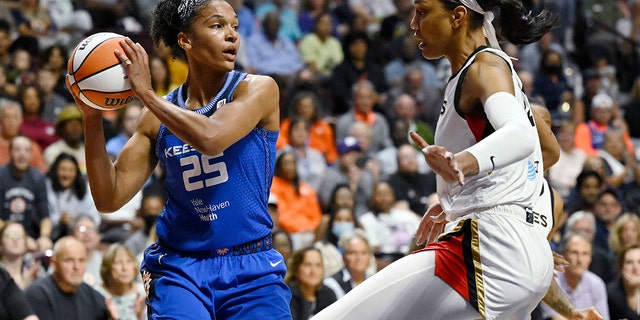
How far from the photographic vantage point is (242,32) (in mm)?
14383

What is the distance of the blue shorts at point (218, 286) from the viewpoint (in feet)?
14.6

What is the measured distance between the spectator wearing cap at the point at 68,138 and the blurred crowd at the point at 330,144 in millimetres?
20

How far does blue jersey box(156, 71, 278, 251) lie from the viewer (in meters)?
4.57

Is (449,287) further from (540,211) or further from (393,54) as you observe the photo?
(393,54)

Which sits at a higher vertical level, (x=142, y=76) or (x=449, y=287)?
(x=142, y=76)

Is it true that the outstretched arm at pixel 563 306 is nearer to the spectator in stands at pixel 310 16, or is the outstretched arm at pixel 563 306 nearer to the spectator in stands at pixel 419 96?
the spectator in stands at pixel 419 96

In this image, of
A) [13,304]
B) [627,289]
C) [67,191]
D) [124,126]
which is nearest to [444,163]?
[13,304]

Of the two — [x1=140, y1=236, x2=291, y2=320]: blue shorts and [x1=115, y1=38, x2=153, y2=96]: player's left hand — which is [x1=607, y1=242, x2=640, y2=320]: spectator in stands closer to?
Result: [x1=140, y1=236, x2=291, y2=320]: blue shorts

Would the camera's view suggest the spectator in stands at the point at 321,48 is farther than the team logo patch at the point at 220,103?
Yes

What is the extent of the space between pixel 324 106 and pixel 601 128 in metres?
3.68

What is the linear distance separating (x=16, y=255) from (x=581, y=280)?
4.74 metres

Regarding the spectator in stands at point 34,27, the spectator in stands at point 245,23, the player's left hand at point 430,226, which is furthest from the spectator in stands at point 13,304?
the spectator in stands at point 245,23

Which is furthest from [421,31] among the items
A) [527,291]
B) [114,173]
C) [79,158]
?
[79,158]

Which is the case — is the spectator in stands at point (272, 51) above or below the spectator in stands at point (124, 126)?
below
